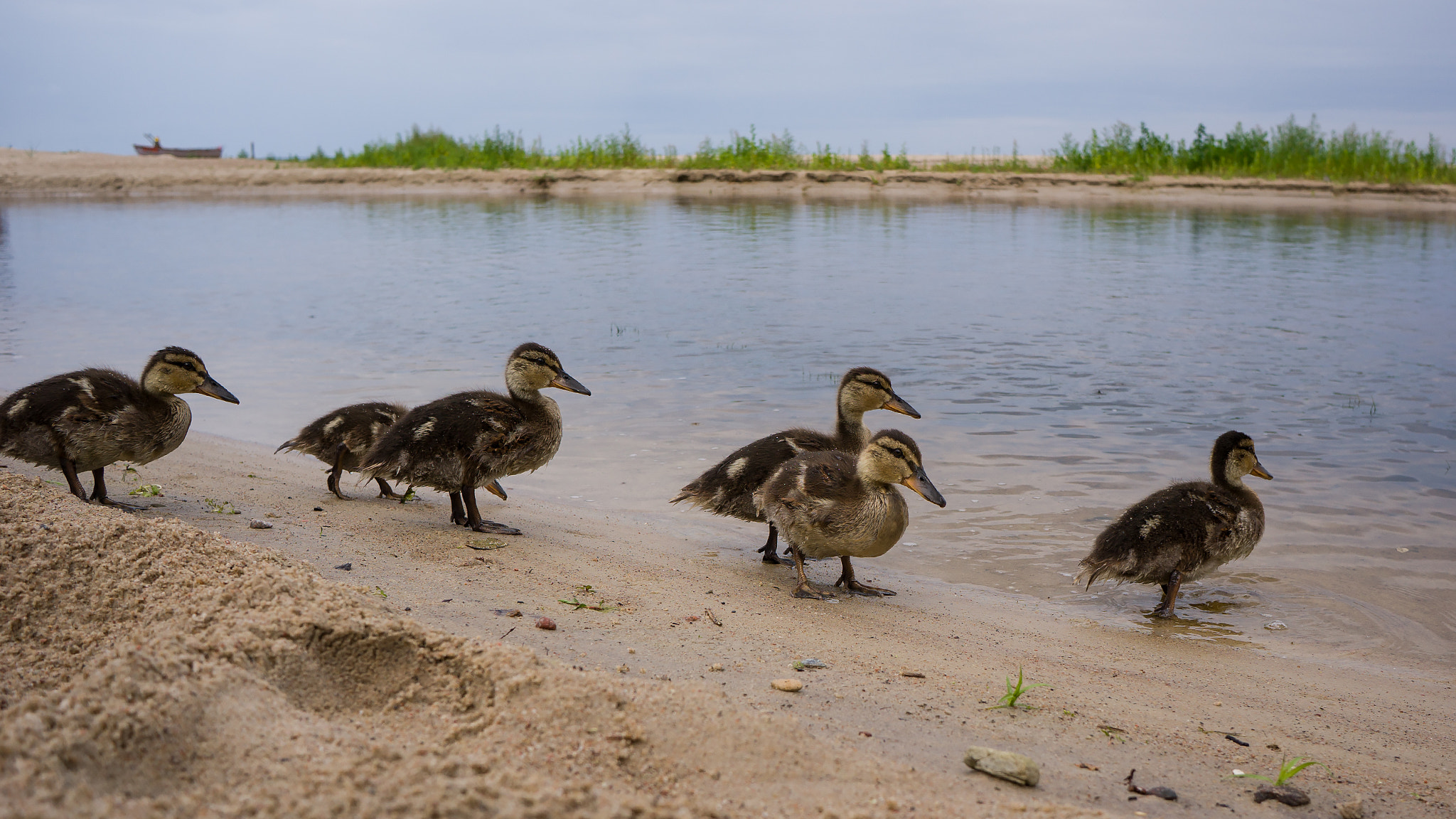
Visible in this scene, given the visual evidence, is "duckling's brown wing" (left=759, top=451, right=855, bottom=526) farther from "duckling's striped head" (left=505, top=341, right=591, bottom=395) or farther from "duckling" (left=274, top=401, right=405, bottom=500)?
"duckling" (left=274, top=401, right=405, bottom=500)

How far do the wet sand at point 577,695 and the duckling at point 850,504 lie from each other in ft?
1.17

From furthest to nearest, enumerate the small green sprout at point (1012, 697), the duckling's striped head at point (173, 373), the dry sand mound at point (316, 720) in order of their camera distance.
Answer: the duckling's striped head at point (173, 373), the small green sprout at point (1012, 697), the dry sand mound at point (316, 720)


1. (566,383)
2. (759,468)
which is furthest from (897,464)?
(566,383)

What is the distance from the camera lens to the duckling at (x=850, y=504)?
5492 mm

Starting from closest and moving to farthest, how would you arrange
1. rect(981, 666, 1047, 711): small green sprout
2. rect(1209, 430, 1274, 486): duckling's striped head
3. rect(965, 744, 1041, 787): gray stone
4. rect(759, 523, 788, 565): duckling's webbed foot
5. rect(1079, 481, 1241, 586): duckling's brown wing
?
1. rect(965, 744, 1041, 787): gray stone
2. rect(981, 666, 1047, 711): small green sprout
3. rect(1079, 481, 1241, 586): duckling's brown wing
4. rect(759, 523, 788, 565): duckling's webbed foot
5. rect(1209, 430, 1274, 486): duckling's striped head

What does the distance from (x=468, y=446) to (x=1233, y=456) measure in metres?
4.84

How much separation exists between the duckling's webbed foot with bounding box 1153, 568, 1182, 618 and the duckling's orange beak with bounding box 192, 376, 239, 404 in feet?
A: 19.0

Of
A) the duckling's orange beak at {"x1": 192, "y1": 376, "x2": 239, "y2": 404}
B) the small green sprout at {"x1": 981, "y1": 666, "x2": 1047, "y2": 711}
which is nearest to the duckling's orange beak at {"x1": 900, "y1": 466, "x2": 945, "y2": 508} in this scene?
the small green sprout at {"x1": 981, "y1": 666, "x2": 1047, "y2": 711}

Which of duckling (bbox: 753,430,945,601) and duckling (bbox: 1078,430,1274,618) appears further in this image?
duckling (bbox: 1078,430,1274,618)

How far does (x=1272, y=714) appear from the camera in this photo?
13.3 feet

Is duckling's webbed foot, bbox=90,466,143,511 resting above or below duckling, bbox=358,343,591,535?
below

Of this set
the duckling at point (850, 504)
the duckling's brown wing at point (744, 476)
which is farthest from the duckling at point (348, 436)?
the duckling at point (850, 504)

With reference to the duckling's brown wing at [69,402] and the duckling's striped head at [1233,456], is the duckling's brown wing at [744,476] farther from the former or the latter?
the duckling's brown wing at [69,402]

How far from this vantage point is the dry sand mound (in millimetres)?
2246
